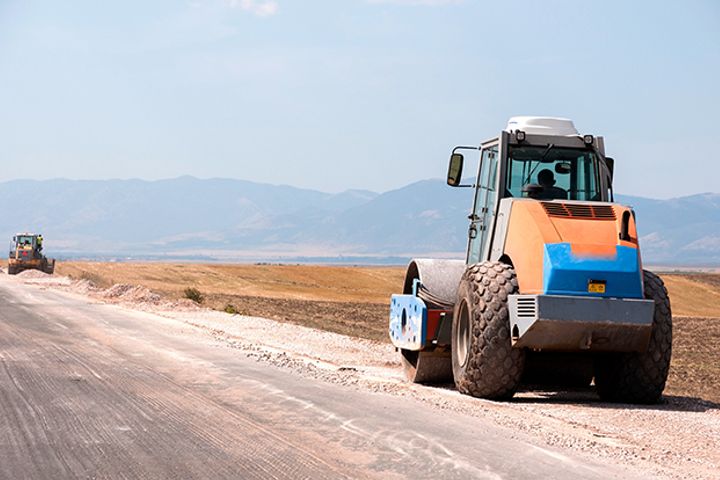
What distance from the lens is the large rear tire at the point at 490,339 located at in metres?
12.2

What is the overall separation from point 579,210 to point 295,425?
4.42m

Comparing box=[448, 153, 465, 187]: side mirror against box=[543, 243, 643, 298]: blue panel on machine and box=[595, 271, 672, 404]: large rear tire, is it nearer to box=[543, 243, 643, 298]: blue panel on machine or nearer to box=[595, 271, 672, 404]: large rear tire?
box=[543, 243, 643, 298]: blue panel on machine

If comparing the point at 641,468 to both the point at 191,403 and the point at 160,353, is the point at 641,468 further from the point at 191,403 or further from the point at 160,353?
the point at 160,353

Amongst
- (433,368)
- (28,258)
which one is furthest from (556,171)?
(28,258)

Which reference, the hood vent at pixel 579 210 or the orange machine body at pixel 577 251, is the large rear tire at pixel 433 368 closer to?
the orange machine body at pixel 577 251

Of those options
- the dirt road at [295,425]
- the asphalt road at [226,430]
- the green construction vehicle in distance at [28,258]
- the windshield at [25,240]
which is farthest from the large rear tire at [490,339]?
the windshield at [25,240]

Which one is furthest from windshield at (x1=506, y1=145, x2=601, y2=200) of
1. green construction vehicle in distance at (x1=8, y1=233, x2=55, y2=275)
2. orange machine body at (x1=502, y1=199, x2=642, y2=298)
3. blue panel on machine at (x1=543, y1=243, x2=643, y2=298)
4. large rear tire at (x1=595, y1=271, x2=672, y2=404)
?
green construction vehicle in distance at (x1=8, y1=233, x2=55, y2=275)

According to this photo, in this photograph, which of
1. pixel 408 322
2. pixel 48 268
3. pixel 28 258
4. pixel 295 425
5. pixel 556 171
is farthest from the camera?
pixel 28 258

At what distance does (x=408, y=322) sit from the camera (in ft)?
48.4

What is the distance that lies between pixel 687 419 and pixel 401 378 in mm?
5166

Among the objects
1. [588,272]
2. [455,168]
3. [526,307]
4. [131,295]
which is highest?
[455,168]

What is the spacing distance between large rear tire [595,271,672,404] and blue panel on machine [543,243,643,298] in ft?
1.93

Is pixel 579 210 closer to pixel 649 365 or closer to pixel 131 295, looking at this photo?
pixel 649 365

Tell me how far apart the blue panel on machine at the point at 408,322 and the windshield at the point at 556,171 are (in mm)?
2062
